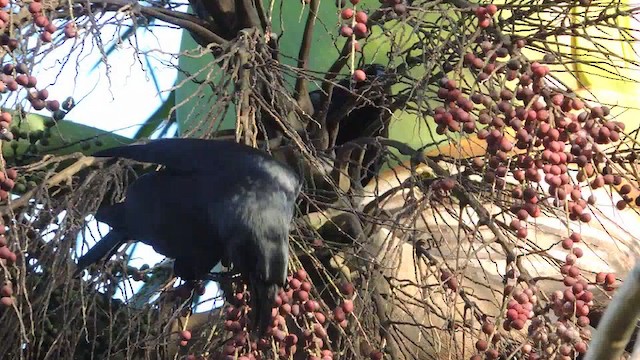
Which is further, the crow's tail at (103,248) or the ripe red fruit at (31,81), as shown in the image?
the crow's tail at (103,248)

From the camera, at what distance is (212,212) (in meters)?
1.39

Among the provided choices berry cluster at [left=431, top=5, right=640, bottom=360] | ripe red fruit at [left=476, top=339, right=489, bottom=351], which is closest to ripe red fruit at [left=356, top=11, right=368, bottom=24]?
berry cluster at [left=431, top=5, right=640, bottom=360]

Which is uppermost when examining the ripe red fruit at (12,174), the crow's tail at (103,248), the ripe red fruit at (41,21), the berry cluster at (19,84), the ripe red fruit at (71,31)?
the ripe red fruit at (41,21)

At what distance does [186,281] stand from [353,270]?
0.30 m

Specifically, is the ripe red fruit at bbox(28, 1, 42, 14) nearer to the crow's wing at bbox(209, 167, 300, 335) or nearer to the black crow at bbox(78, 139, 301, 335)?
the black crow at bbox(78, 139, 301, 335)

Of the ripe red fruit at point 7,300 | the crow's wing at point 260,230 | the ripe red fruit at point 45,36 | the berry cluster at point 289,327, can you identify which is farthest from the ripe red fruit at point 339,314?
the ripe red fruit at point 45,36

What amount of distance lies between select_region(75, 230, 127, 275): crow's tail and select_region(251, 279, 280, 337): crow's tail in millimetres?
322

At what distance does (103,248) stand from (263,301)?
0.37m

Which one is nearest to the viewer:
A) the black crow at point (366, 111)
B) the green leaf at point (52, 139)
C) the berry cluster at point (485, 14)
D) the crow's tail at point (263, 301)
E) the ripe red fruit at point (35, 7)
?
the crow's tail at point (263, 301)

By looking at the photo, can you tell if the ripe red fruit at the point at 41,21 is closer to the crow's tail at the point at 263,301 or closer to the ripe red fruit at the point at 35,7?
the ripe red fruit at the point at 35,7

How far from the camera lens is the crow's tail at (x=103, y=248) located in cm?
153

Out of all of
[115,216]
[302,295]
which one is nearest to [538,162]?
[302,295]

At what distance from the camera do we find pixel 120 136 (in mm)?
2113

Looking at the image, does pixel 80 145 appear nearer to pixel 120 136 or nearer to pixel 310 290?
pixel 120 136
